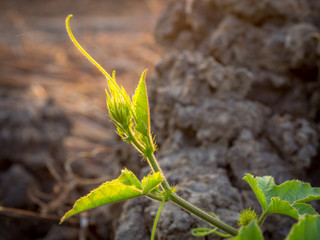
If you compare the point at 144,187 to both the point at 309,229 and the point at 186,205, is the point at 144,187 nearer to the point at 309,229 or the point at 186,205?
the point at 186,205

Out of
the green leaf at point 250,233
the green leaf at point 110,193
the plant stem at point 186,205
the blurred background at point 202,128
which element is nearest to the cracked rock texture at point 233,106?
the blurred background at point 202,128

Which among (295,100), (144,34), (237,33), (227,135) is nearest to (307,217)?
(227,135)

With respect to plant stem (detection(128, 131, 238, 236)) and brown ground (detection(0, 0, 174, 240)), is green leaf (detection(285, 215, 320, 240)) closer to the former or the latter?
plant stem (detection(128, 131, 238, 236))

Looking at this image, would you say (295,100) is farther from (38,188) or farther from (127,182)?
(38,188)

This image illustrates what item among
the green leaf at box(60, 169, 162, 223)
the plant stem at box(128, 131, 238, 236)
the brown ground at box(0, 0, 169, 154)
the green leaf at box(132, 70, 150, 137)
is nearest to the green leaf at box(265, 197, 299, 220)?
the plant stem at box(128, 131, 238, 236)

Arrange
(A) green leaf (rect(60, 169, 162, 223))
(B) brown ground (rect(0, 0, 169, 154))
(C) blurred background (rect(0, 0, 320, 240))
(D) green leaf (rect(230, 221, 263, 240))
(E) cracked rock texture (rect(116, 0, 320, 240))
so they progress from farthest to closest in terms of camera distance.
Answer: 1. (B) brown ground (rect(0, 0, 169, 154))
2. (C) blurred background (rect(0, 0, 320, 240))
3. (E) cracked rock texture (rect(116, 0, 320, 240))
4. (A) green leaf (rect(60, 169, 162, 223))
5. (D) green leaf (rect(230, 221, 263, 240))

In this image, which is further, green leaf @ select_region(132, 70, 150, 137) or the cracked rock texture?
the cracked rock texture

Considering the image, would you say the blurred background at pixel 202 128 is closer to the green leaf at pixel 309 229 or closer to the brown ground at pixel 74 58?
the brown ground at pixel 74 58

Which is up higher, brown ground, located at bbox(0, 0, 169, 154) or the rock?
brown ground, located at bbox(0, 0, 169, 154)
